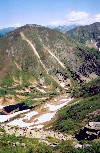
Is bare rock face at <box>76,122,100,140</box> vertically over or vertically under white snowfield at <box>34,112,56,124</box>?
over

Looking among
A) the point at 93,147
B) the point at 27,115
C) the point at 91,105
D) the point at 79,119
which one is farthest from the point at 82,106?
the point at 93,147

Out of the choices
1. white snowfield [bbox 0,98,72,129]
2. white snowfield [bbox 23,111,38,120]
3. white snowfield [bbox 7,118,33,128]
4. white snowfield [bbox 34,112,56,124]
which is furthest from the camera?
white snowfield [bbox 23,111,38,120]

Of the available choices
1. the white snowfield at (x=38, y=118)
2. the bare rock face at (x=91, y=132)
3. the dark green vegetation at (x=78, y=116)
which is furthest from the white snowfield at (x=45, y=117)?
the bare rock face at (x=91, y=132)

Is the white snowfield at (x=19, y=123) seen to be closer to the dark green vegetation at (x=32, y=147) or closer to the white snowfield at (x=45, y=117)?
the white snowfield at (x=45, y=117)

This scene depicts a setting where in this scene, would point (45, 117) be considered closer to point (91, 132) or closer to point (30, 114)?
point (30, 114)

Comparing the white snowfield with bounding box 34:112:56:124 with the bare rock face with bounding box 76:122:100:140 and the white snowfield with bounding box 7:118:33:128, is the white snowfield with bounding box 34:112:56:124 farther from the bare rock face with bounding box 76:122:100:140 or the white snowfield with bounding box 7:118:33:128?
the bare rock face with bounding box 76:122:100:140

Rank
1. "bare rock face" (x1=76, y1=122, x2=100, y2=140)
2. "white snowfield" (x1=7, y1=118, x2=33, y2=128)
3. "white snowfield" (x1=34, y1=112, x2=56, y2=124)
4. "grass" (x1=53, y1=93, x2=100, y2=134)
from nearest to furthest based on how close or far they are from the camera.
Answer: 1. "bare rock face" (x1=76, y1=122, x2=100, y2=140)
2. "grass" (x1=53, y1=93, x2=100, y2=134)
3. "white snowfield" (x1=34, y1=112, x2=56, y2=124)
4. "white snowfield" (x1=7, y1=118, x2=33, y2=128)

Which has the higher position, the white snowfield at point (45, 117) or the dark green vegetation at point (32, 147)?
the dark green vegetation at point (32, 147)

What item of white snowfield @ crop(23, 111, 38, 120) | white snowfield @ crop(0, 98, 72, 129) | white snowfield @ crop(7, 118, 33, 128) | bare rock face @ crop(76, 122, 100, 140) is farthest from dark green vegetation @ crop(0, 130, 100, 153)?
white snowfield @ crop(23, 111, 38, 120)

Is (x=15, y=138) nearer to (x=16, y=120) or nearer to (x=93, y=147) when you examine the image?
(x=93, y=147)
